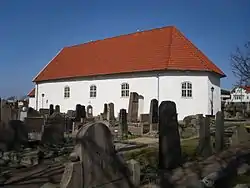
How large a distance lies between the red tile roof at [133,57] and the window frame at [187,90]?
4.83 feet

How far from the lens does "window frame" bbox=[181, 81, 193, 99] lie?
27672 millimetres

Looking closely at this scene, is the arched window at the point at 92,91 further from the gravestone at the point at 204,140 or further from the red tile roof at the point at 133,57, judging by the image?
the gravestone at the point at 204,140

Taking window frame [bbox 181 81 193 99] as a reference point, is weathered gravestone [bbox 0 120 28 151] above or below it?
below

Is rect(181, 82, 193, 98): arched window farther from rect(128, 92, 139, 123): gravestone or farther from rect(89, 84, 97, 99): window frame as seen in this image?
rect(89, 84, 97, 99): window frame

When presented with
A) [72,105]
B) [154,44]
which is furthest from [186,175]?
[72,105]

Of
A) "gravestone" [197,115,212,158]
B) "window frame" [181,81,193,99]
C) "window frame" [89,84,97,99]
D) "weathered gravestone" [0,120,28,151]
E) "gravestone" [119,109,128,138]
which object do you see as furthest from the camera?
"window frame" [89,84,97,99]

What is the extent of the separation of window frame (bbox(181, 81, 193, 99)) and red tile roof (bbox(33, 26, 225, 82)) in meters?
1.47

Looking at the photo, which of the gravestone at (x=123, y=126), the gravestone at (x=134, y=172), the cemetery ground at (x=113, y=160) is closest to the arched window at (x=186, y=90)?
the gravestone at (x=123, y=126)

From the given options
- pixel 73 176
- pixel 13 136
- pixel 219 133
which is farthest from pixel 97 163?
pixel 13 136

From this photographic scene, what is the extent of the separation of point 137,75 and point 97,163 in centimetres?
2382

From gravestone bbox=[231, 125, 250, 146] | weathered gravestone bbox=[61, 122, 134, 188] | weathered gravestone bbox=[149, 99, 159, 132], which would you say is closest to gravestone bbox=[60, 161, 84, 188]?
weathered gravestone bbox=[61, 122, 134, 188]

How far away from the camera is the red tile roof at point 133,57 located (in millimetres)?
28141

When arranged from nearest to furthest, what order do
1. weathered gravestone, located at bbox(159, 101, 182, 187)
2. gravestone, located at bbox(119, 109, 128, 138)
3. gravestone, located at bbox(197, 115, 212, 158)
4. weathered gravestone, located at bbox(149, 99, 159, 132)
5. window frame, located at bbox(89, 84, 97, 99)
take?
weathered gravestone, located at bbox(159, 101, 182, 187) → gravestone, located at bbox(197, 115, 212, 158) → gravestone, located at bbox(119, 109, 128, 138) → weathered gravestone, located at bbox(149, 99, 159, 132) → window frame, located at bbox(89, 84, 97, 99)

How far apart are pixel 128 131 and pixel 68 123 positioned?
392 centimetres
